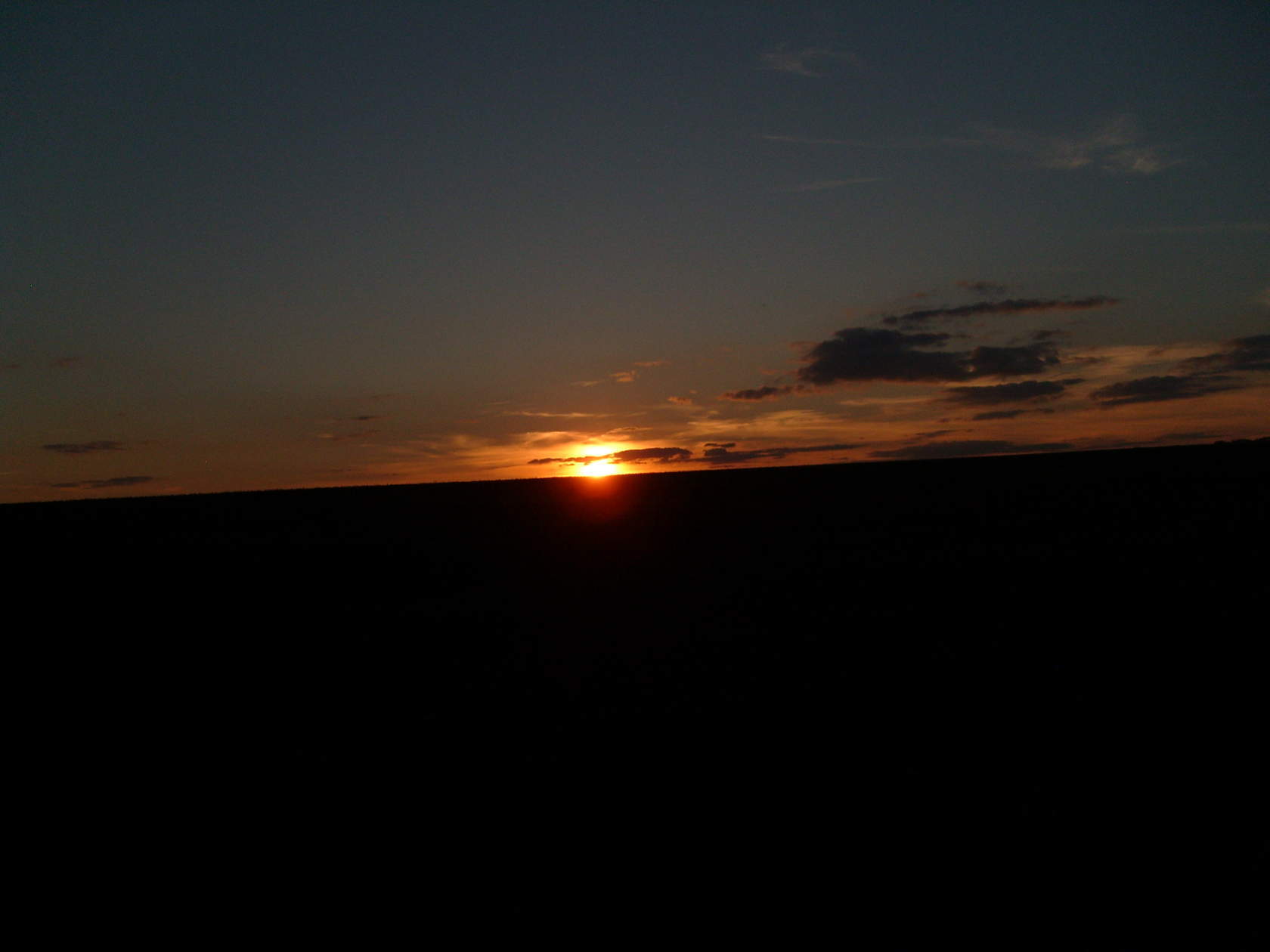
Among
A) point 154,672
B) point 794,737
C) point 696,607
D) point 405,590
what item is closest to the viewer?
point 794,737

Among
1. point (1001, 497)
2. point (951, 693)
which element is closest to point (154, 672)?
point (951, 693)

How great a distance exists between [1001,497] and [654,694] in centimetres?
2197

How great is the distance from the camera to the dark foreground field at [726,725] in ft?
16.6

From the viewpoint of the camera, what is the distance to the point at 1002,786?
6.04 meters

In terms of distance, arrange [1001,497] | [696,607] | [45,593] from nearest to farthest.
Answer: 1. [696,607]
2. [45,593]
3. [1001,497]

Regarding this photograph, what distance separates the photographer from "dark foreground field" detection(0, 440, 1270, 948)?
199 inches

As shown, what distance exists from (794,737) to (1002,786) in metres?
1.70

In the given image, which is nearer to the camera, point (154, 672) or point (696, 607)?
point (154, 672)

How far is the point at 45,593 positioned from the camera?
16172 mm

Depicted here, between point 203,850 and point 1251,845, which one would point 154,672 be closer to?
point 203,850

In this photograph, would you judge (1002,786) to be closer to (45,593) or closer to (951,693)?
(951,693)

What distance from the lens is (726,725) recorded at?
24.3 ft

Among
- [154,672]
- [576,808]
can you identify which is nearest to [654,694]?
[576,808]

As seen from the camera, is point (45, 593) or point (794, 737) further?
point (45, 593)
